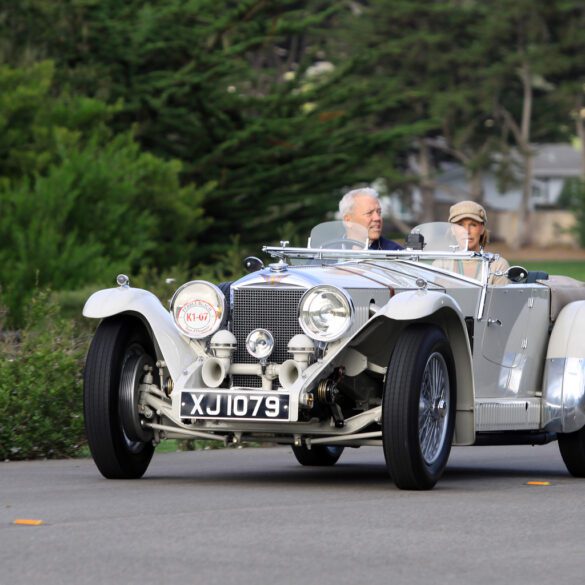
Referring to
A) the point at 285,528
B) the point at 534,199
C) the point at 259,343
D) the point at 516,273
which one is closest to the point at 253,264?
the point at 259,343

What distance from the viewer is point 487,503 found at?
860 centimetres

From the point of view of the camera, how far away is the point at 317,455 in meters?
11.4

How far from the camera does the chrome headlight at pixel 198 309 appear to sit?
938 cm

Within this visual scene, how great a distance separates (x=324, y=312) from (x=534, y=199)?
317ft

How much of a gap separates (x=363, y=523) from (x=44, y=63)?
24.8 meters

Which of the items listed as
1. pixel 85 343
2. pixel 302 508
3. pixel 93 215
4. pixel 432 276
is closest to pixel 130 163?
pixel 93 215

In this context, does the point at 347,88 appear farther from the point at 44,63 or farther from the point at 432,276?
the point at 432,276

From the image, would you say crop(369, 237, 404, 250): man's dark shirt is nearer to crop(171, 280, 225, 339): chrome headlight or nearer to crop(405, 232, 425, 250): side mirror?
crop(405, 232, 425, 250): side mirror

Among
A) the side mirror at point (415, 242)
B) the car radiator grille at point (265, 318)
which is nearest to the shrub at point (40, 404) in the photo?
the car radiator grille at point (265, 318)

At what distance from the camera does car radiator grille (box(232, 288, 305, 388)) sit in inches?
368

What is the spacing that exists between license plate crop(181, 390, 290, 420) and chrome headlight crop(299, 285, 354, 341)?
0.41 meters

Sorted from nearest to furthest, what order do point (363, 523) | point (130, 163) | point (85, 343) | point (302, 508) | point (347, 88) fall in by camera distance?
point (363, 523)
point (302, 508)
point (85, 343)
point (130, 163)
point (347, 88)

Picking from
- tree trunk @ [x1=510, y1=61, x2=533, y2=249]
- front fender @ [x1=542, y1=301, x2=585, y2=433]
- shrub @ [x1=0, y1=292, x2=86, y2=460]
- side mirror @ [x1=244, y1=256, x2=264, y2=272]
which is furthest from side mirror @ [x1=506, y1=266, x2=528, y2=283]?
tree trunk @ [x1=510, y1=61, x2=533, y2=249]

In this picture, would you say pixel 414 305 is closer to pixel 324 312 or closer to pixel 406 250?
pixel 324 312
